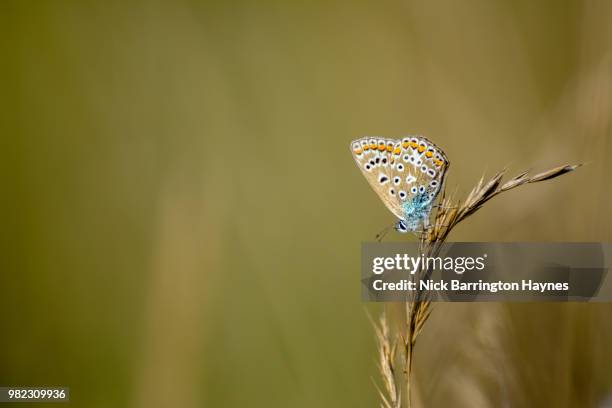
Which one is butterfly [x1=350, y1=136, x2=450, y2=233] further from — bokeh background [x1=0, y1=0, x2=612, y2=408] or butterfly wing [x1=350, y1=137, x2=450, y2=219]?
bokeh background [x1=0, y1=0, x2=612, y2=408]

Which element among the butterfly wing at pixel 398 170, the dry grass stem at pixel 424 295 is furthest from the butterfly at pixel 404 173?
the dry grass stem at pixel 424 295

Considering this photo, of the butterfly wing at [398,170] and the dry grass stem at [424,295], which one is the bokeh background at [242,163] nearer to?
the butterfly wing at [398,170]

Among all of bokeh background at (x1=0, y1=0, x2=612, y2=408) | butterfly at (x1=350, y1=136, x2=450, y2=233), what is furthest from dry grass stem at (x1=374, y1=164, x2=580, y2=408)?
bokeh background at (x1=0, y1=0, x2=612, y2=408)

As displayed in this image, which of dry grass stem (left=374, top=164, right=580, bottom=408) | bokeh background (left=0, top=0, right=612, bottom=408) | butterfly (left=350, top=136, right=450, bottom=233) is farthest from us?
bokeh background (left=0, top=0, right=612, bottom=408)

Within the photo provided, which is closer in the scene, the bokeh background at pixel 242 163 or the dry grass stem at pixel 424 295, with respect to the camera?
the dry grass stem at pixel 424 295

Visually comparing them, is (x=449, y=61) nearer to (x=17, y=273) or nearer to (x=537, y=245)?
(x=537, y=245)

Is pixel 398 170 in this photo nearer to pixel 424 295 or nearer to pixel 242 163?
pixel 424 295

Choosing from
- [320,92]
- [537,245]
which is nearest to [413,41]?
[320,92]
